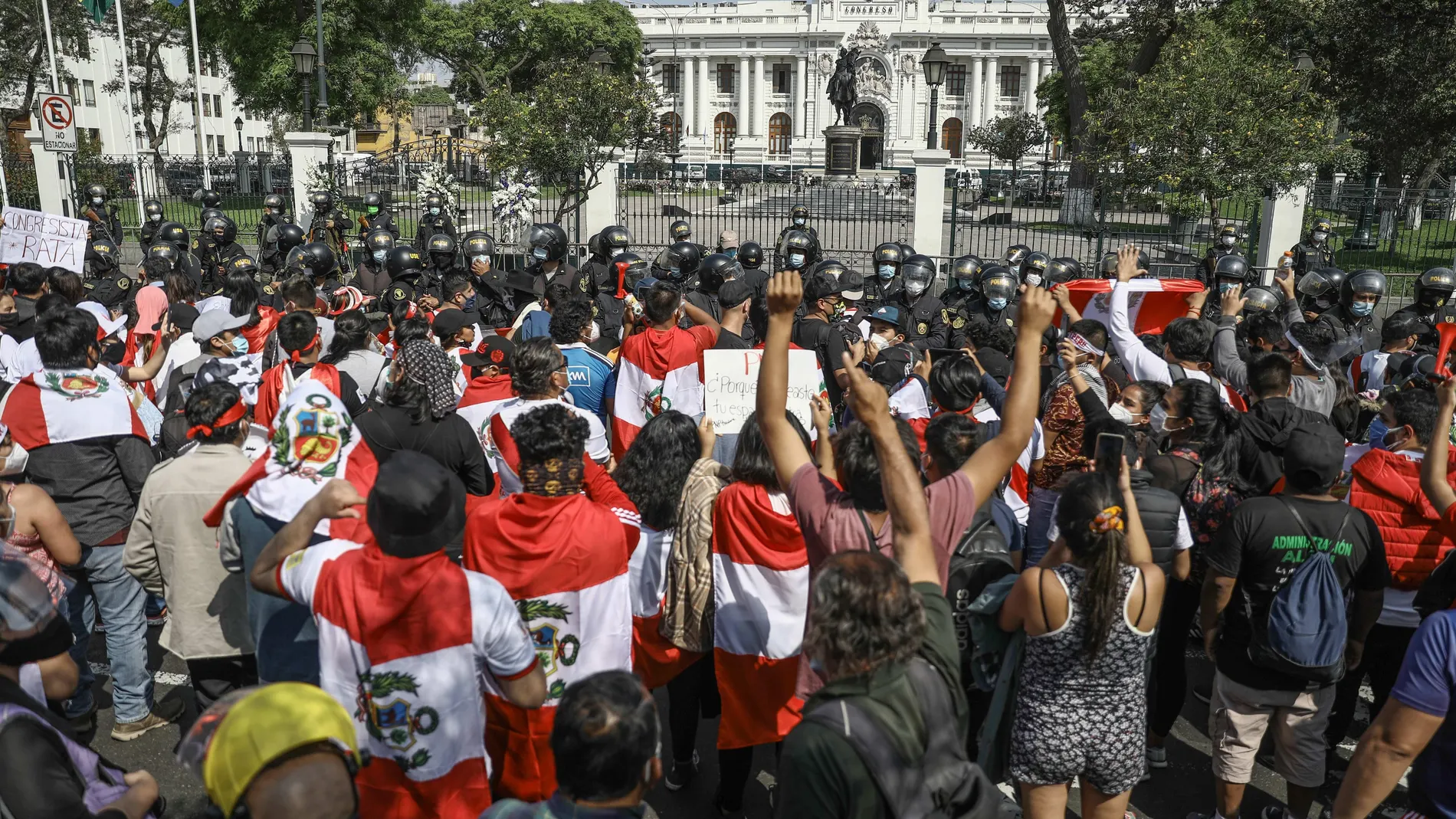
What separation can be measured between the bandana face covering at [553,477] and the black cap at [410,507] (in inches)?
25.7

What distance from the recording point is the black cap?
282 centimetres

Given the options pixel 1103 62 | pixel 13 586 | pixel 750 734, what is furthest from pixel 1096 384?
pixel 1103 62

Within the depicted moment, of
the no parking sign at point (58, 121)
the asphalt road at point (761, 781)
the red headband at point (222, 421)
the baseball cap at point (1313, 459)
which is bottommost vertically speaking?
the asphalt road at point (761, 781)

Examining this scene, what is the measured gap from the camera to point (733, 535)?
156 inches

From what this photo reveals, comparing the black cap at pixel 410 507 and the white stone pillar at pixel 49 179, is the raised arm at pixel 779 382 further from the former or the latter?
the white stone pillar at pixel 49 179

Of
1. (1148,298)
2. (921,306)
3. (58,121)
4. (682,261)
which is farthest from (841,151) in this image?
(1148,298)

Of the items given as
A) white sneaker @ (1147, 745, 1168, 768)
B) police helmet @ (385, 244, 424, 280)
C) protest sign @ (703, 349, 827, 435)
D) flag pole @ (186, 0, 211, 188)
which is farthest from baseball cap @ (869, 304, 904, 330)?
flag pole @ (186, 0, 211, 188)

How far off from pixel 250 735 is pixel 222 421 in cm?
234

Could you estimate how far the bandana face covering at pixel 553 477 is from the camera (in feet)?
11.7

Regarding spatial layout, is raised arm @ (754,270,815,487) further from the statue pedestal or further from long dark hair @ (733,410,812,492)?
the statue pedestal

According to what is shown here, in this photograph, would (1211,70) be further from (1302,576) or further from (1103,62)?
(1103,62)

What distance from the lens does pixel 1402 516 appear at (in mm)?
4582

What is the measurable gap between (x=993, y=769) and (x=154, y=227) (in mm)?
15993

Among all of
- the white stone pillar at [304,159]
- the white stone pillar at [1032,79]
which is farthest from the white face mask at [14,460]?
the white stone pillar at [1032,79]
